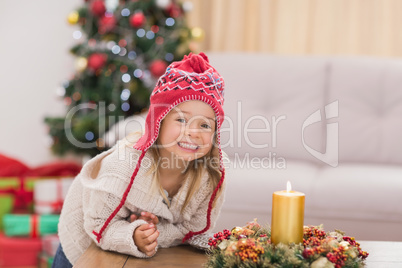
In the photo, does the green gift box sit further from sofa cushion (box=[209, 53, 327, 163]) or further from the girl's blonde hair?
the girl's blonde hair

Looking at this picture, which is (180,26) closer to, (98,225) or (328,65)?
(328,65)

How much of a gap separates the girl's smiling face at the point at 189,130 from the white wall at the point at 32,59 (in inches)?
94.8

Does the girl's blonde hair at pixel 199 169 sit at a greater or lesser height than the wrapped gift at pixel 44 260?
greater

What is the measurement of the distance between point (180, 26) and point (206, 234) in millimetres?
1854

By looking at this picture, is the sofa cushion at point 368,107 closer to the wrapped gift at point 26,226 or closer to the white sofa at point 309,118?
the white sofa at point 309,118

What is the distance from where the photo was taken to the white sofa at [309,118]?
2.15 m

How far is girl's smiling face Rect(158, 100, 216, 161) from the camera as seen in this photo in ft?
4.01

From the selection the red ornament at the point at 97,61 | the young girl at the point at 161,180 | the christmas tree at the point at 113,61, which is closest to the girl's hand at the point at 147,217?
the young girl at the point at 161,180

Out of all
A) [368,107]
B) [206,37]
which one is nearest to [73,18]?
[206,37]

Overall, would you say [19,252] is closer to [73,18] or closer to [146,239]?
[146,239]

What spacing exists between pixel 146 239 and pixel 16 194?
4.14ft

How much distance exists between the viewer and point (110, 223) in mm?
1199

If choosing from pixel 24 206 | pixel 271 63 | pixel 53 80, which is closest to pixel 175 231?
pixel 24 206

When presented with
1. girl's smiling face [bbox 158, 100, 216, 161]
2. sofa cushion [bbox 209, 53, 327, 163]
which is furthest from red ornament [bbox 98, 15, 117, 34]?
girl's smiling face [bbox 158, 100, 216, 161]
